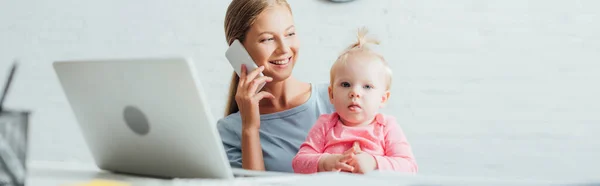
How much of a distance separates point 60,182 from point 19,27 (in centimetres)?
248

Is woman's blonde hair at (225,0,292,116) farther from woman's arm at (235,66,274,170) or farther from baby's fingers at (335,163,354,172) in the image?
baby's fingers at (335,163,354,172)

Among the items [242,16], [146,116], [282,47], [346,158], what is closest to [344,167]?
[346,158]

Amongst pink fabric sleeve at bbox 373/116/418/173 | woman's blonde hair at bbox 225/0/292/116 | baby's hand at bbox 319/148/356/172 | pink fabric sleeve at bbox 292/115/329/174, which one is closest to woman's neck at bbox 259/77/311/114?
woman's blonde hair at bbox 225/0/292/116

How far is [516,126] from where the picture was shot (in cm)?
291

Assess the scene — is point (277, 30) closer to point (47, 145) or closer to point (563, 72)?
point (563, 72)

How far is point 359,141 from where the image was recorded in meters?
1.66

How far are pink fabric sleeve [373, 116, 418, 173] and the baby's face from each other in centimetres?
7

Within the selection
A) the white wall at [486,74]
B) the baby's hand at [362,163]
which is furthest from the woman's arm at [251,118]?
the white wall at [486,74]

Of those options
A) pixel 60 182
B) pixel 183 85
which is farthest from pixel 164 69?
pixel 60 182

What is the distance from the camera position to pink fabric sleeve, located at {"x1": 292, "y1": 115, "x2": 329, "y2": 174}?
5.26 feet

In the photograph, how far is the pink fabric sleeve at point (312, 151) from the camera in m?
1.60

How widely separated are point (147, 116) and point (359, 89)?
737mm

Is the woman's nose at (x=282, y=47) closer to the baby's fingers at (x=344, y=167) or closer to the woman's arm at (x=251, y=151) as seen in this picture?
the woman's arm at (x=251, y=151)

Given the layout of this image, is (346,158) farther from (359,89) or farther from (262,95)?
(262,95)
